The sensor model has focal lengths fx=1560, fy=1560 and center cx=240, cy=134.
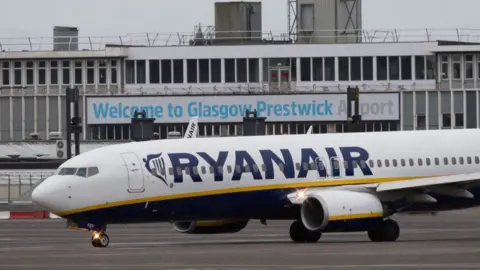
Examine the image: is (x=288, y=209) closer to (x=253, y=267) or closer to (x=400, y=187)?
(x=400, y=187)

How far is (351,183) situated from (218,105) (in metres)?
41.0

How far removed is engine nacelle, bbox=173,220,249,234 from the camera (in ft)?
158

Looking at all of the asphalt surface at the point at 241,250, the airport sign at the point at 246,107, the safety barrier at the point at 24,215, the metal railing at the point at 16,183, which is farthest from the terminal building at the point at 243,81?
the asphalt surface at the point at 241,250

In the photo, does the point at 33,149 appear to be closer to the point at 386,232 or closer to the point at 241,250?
the point at 386,232

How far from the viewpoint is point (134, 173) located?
4450cm

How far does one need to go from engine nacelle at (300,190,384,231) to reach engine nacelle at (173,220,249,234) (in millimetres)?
2819

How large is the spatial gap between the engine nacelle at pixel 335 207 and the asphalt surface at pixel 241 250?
2.50 ft

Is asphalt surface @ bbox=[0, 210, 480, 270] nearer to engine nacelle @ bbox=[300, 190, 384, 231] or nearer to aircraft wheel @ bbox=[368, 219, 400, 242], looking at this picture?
aircraft wheel @ bbox=[368, 219, 400, 242]

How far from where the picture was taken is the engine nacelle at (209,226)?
48.0m

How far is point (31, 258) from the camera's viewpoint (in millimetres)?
36844

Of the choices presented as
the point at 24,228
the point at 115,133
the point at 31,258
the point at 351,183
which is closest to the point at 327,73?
the point at 115,133

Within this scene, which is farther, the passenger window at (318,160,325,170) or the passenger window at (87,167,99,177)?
the passenger window at (318,160,325,170)

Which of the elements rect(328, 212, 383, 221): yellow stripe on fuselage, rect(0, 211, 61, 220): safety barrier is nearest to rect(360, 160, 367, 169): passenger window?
rect(328, 212, 383, 221): yellow stripe on fuselage

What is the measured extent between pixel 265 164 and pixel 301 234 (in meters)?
2.52
